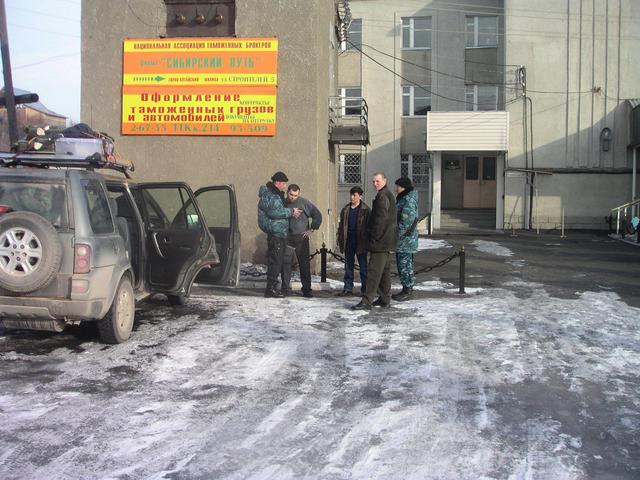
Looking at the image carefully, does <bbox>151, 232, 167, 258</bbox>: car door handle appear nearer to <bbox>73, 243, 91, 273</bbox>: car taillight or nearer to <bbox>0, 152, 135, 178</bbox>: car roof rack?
<bbox>0, 152, 135, 178</bbox>: car roof rack

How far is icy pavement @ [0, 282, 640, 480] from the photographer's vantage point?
362 cm

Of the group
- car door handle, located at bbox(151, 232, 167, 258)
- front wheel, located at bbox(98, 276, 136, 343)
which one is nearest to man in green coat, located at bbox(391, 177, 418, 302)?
car door handle, located at bbox(151, 232, 167, 258)

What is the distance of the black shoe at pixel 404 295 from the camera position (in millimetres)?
8855

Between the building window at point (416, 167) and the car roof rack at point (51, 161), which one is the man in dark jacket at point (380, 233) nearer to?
the car roof rack at point (51, 161)

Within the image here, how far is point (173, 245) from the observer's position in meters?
7.30

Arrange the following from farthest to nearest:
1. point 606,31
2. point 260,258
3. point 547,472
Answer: point 606,31 < point 260,258 < point 547,472

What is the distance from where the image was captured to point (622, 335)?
22.2 feet

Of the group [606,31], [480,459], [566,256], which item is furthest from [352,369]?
[606,31]

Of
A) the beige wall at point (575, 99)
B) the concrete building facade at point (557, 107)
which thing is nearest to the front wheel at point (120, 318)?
the concrete building facade at point (557, 107)

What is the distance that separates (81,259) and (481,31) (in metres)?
23.9

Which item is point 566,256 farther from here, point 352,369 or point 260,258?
point 352,369

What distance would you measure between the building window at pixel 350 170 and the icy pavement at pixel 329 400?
759 inches

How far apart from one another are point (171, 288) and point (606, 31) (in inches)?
876

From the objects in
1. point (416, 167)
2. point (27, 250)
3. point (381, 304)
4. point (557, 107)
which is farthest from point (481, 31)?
point (27, 250)
